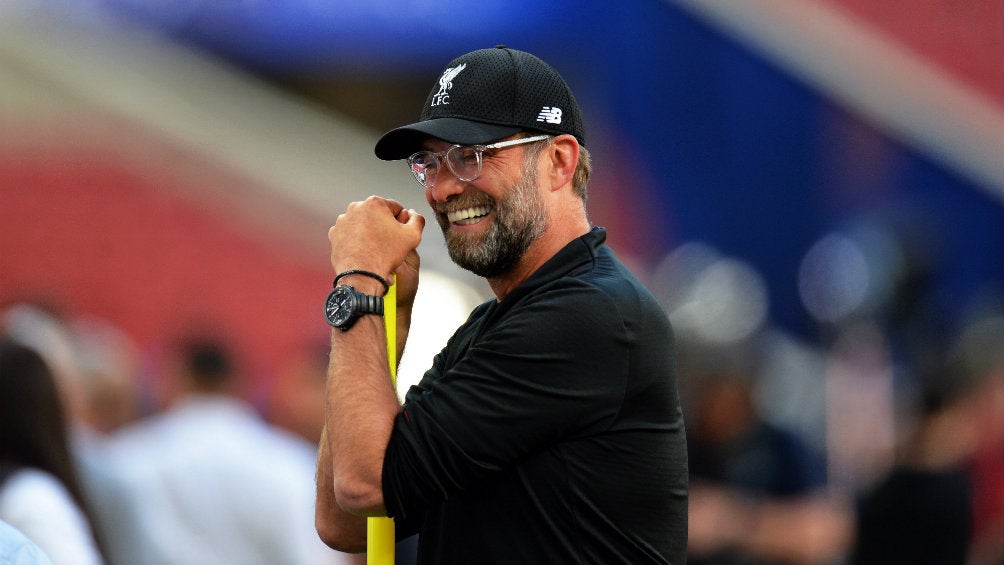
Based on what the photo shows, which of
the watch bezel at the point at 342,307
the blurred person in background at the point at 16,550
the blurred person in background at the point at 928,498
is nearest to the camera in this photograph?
the blurred person in background at the point at 16,550

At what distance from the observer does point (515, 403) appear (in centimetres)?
186

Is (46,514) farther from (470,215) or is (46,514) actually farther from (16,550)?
(470,215)

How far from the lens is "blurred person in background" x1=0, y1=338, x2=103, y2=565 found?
159 inches

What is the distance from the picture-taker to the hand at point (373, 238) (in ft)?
6.84

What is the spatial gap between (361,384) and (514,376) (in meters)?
0.24

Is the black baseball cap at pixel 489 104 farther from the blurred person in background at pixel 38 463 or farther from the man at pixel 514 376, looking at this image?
the blurred person in background at pixel 38 463

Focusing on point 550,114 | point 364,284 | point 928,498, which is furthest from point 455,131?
point 928,498

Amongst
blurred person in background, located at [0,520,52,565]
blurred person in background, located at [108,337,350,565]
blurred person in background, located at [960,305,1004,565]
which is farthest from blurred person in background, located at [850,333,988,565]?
blurred person in background, located at [0,520,52,565]

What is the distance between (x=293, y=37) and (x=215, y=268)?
4.26 ft

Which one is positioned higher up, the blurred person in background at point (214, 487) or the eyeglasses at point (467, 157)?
the eyeglasses at point (467, 157)

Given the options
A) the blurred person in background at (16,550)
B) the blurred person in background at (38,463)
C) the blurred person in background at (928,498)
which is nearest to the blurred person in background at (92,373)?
the blurred person in background at (38,463)

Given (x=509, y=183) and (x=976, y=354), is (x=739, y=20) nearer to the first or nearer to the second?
(x=976, y=354)

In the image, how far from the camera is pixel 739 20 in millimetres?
7238

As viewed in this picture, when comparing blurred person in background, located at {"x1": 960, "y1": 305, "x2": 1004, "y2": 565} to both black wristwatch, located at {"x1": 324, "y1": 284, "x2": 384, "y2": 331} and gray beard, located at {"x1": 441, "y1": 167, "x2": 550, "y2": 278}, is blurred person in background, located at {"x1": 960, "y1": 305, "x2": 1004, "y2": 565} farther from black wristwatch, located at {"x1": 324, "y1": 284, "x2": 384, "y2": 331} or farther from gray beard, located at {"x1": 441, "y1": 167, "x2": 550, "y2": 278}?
black wristwatch, located at {"x1": 324, "y1": 284, "x2": 384, "y2": 331}
